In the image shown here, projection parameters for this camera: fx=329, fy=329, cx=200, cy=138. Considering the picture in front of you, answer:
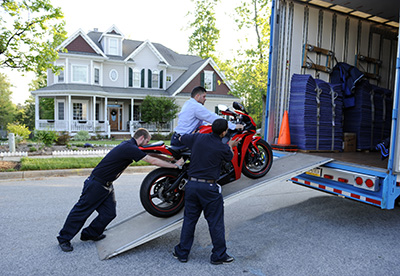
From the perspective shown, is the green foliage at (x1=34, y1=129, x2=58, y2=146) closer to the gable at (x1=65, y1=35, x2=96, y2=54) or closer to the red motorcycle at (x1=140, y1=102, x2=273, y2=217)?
the red motorcycle at (x1=140, y1=102, x2=273, y2=217)

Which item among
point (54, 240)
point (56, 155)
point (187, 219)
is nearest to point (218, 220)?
point (187, 219)

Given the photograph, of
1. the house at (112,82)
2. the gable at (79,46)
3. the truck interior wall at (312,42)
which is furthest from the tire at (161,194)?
the gable at (79,46)

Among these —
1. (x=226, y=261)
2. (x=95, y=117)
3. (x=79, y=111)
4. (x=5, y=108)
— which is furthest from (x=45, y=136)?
(x=5, y=108)

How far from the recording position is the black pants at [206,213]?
3.77 meters

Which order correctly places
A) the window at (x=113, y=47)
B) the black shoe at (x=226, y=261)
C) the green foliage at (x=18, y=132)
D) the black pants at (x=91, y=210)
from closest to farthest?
1. the black shoe at (x=226, y=261)
2. the black pants at (x=91, y=210)
3. the green foliage at (x=18, y=132)
4. the window at (x=113, y=47)

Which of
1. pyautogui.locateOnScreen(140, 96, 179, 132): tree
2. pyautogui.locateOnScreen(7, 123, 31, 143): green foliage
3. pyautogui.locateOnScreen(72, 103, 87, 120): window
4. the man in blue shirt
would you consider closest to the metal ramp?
the man in blue shirt

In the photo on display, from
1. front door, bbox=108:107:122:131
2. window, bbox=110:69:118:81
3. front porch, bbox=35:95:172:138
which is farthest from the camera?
front door, bbox=108:107:122:131

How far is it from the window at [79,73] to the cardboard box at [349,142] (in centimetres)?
2247

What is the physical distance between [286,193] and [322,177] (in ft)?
7.64

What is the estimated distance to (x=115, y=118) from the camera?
28391 mm

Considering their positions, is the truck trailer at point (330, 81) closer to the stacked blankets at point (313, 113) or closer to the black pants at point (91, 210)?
the stacked blankets at point (313, 113)

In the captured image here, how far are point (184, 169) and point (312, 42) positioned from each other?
4293 mm

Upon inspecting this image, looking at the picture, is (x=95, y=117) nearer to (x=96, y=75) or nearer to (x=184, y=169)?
(x=96, y=75)

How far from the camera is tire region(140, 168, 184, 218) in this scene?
4211mm
